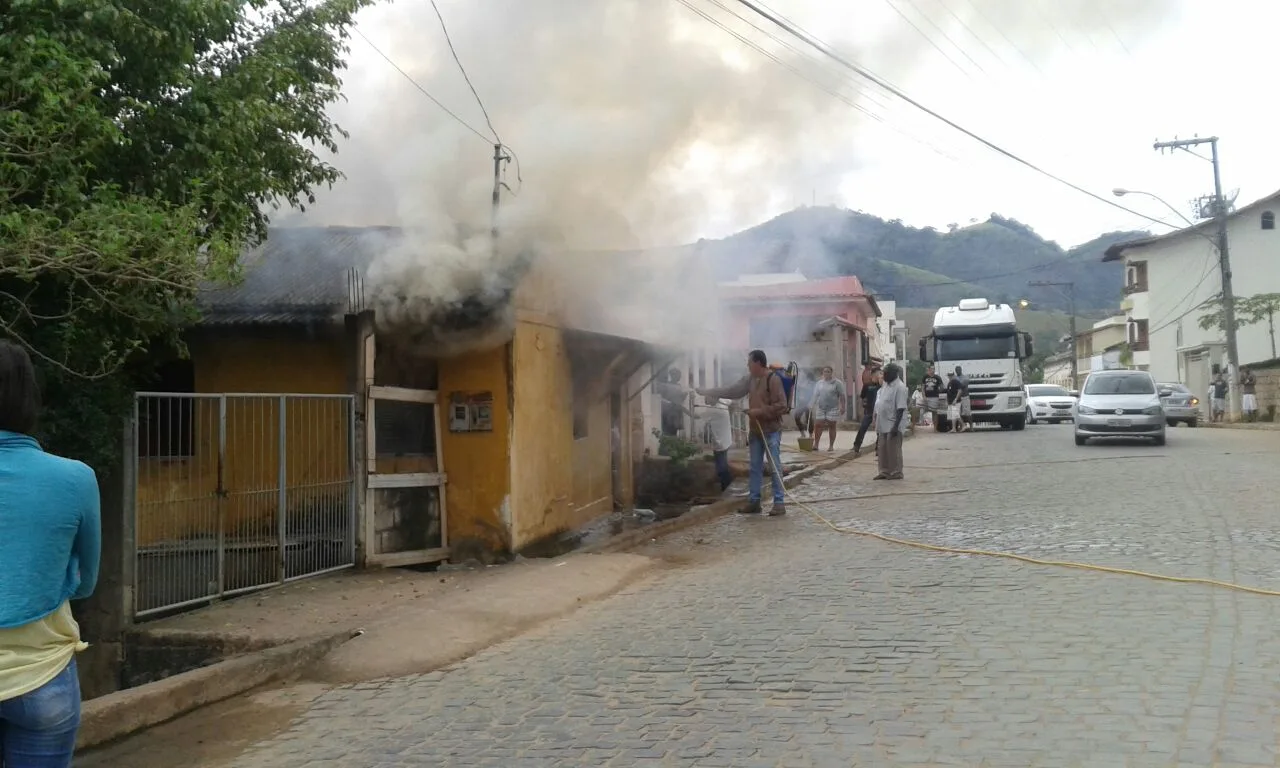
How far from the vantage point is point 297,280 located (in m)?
9.73

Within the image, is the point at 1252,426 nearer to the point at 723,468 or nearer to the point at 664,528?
the point at 723,468

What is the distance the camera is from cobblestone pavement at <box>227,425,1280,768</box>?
429 centimetres

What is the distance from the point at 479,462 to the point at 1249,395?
31060 millimetres

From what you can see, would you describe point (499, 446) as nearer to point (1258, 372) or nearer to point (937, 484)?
point (937, 484)

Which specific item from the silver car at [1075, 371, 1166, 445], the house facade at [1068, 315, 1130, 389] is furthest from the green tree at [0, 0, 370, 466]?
the house facade at [1068, 315, 1130, 389]

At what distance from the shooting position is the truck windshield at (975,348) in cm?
2675

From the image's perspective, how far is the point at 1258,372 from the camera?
32.7 metres

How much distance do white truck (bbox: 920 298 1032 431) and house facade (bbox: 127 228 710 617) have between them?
721 inches

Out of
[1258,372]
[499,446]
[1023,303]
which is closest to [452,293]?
[499,446]

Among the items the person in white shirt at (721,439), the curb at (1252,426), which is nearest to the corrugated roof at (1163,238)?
the curb at (1252,426)

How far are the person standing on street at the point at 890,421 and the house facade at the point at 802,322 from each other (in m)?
6.40

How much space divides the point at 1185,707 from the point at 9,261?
627 cm

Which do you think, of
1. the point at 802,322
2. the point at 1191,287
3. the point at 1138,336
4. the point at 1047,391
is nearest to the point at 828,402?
the point at 802,322

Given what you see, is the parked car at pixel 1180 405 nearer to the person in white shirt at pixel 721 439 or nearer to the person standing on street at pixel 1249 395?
the person standing on street at pixel 1249 395
